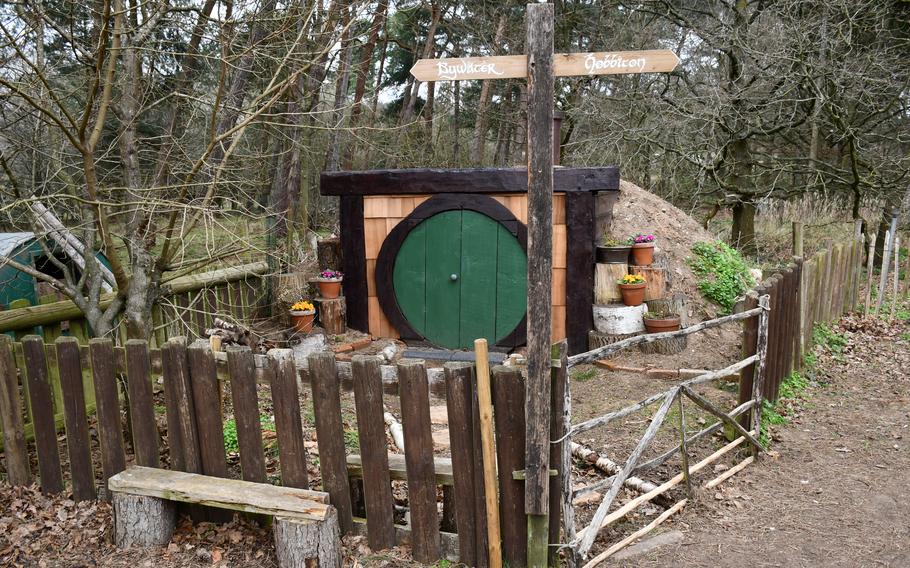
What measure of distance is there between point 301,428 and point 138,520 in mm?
1114

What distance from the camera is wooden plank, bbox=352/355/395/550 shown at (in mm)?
3574

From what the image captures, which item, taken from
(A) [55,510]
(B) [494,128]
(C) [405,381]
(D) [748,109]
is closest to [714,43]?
(D) [748,109]

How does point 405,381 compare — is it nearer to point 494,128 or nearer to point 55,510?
point 55,510

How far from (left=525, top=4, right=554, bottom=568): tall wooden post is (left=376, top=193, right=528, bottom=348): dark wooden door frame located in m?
4.83

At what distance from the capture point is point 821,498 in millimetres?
4633

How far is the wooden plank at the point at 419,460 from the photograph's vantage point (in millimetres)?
3488

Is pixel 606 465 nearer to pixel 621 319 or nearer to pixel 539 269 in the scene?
pixel 539 269

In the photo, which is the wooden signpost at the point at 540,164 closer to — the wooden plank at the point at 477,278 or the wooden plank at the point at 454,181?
the wooden plank at the point at 454,181

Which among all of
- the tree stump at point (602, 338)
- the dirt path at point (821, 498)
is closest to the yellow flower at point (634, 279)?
the tree stump at point (602, 338)

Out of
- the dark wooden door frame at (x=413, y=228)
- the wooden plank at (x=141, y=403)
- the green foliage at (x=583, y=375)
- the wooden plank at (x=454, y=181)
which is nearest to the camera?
the wooden plank at (x=141, y=403)

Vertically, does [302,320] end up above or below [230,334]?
below

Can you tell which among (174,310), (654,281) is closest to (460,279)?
(654,281)

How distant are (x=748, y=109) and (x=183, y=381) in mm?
10844

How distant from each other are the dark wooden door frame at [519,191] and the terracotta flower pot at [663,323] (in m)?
0.71
